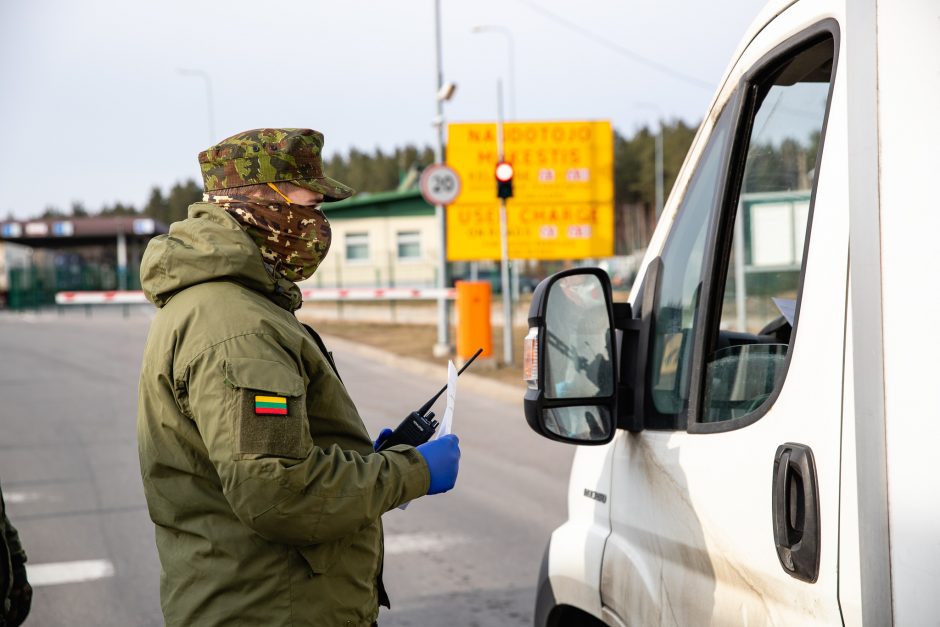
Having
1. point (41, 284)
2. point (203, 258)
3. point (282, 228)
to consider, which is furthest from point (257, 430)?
point (41, 284)

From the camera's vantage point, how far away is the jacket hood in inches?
78.8

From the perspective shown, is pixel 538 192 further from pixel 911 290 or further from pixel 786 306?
pixel 911 290

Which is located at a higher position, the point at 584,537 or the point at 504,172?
the point at 504,172

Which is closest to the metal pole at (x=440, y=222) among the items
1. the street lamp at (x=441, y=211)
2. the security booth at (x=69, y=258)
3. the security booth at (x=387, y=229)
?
the street lamp at (x=441, y=211)

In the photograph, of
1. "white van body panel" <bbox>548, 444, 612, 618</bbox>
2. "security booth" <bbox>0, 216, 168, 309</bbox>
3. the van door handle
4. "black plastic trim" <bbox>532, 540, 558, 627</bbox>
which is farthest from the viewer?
"security booth" <bbox>0, 216, 168, 309</bbox>

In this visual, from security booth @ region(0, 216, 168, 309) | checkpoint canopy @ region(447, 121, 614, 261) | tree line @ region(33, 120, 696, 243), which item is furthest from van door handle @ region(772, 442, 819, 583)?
tree line @ region(33, 120, 696, 243)

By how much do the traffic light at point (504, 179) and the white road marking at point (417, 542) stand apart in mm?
8027

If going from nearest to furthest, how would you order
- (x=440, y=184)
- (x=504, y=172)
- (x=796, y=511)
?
(x=796, y=511), (x=504, y=172), (x=440, y=184)

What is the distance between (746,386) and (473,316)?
12040mm

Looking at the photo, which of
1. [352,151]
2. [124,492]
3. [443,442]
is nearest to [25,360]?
[124,492]

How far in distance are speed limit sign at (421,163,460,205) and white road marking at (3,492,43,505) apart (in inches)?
339

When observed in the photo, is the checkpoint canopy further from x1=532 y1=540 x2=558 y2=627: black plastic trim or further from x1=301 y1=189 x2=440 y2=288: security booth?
x1=301 y1=189 x2=440 y2=288: security booth

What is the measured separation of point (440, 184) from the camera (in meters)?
15.2

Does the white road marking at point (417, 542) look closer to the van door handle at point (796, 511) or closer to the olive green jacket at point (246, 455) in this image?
the olive green jacket at point (246, 455)
